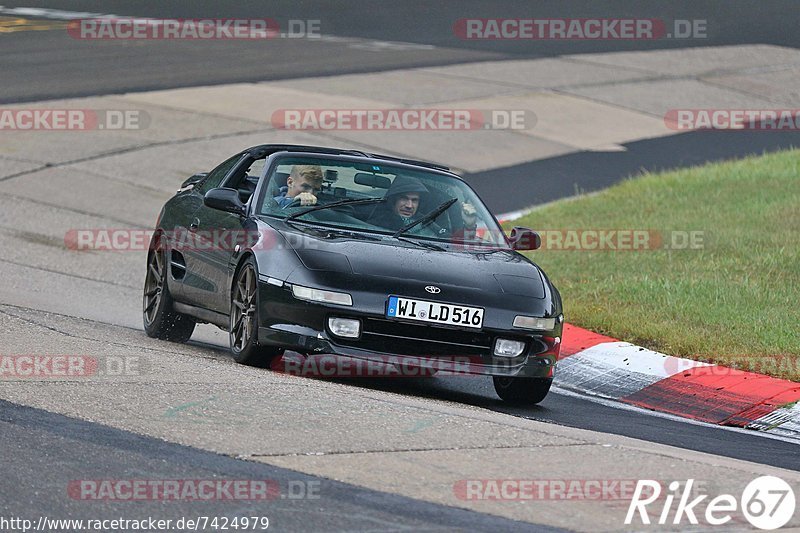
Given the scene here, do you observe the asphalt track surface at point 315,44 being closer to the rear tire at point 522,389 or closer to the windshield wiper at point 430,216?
the windshield wiper at point 430,216

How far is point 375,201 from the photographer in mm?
9531

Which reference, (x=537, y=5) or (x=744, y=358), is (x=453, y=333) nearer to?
(x=744, y=358)

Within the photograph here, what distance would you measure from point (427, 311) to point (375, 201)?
1.32 metres

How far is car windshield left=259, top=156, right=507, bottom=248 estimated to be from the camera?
941 cm

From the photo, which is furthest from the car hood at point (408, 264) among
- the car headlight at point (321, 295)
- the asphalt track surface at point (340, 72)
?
the asphalt track surface at point (340, 72)

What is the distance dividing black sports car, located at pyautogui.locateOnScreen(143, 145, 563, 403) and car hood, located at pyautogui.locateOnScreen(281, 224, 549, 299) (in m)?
0.01

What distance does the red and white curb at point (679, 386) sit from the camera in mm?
9117

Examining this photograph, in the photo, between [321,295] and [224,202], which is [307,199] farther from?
[321,295]

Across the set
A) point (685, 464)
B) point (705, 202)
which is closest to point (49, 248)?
point (705, 202)

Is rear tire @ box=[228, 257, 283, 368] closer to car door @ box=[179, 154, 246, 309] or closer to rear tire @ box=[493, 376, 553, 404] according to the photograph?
car door @ box=[179, 154, 246, 309]

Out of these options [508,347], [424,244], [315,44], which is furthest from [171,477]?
[315,44]

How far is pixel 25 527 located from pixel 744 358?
19.5 ft

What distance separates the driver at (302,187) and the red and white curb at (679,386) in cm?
219

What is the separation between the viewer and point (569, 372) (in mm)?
10375
